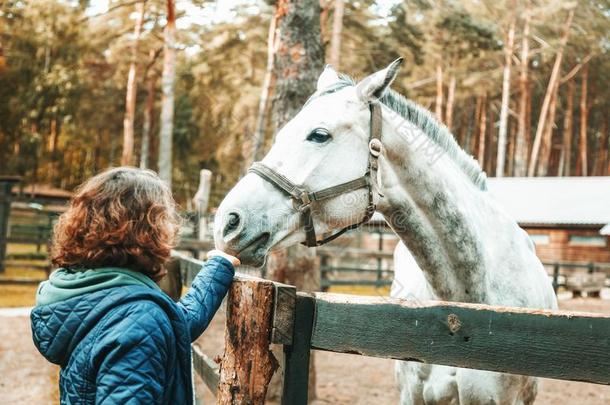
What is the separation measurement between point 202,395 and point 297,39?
3795mm

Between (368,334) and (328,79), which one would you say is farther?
(328,79)

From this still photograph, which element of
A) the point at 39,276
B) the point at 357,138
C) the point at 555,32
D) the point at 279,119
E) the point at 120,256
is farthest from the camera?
the point at 555,32

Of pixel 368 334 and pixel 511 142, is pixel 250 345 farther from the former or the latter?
pixel 511 142

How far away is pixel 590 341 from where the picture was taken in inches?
69.8

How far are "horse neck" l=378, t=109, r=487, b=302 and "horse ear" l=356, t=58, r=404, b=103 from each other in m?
0.13

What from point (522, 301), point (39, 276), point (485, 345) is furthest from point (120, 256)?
point (39, 276)

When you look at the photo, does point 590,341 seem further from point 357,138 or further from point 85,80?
point 85,80

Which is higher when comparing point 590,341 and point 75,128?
point 75,128

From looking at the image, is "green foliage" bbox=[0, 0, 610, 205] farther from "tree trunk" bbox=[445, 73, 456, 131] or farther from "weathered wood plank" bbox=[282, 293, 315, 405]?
"weathered wood plank" bbox=[282, 293, 315, 405]

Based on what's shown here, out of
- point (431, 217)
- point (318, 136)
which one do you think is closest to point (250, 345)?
point (318, 136)

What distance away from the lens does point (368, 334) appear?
199 centimetres

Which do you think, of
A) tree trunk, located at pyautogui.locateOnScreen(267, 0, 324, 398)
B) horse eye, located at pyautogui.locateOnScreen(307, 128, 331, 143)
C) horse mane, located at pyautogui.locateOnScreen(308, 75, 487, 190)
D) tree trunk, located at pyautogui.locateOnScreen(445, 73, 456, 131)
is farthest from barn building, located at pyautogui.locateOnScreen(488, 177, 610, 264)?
horse eye, located at pyautogui.locateOnScreen(307, 128, 331, 143)

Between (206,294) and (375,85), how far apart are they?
1.29 metres

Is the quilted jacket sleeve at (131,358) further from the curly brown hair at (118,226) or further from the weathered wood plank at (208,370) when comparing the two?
the weathered wood plank at (208,370)
